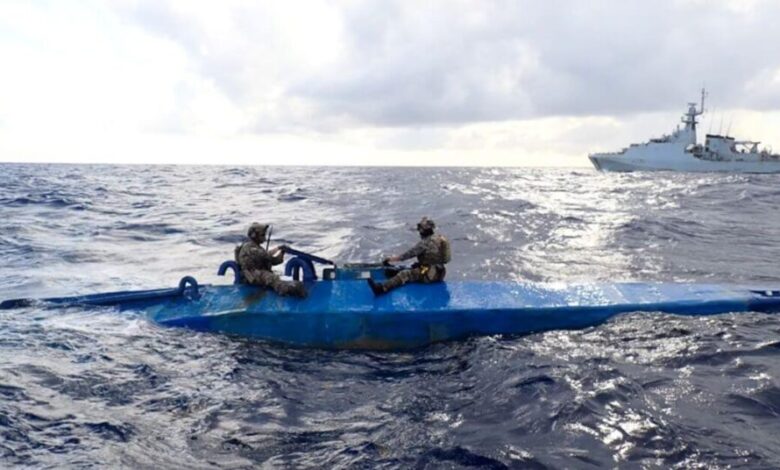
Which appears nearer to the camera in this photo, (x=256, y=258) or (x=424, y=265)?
(x=256, y=258)

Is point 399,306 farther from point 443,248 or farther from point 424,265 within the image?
point 443,248

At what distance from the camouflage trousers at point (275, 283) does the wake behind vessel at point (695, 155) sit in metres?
69.4

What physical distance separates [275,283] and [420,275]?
2398 mm

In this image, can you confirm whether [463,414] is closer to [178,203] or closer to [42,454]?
[42,454]

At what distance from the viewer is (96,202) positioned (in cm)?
3194

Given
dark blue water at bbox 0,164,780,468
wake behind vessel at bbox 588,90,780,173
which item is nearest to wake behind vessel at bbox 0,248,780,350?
dark blue water at bbox 0,164,780,468

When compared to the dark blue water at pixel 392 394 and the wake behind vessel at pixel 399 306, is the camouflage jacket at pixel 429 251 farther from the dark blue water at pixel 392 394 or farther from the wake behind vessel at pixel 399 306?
the dark blue water at pixel 392 394

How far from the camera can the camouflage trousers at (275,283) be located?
935 cm

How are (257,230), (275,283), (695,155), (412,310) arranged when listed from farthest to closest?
(695,155) < (257,230) < (275,283) < (412,310)

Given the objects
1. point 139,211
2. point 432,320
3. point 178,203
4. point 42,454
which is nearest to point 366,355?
point 432,320

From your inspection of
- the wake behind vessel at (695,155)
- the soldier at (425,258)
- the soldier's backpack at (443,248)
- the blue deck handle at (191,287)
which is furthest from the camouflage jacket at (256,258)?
the wake behind vessel at (695,155)

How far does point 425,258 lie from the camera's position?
32.5 feet

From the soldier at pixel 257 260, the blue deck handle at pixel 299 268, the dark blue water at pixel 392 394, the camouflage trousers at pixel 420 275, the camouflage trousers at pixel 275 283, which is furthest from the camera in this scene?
the blue deck handle at pixel 299 268

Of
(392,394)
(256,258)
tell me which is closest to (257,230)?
(256,258)
